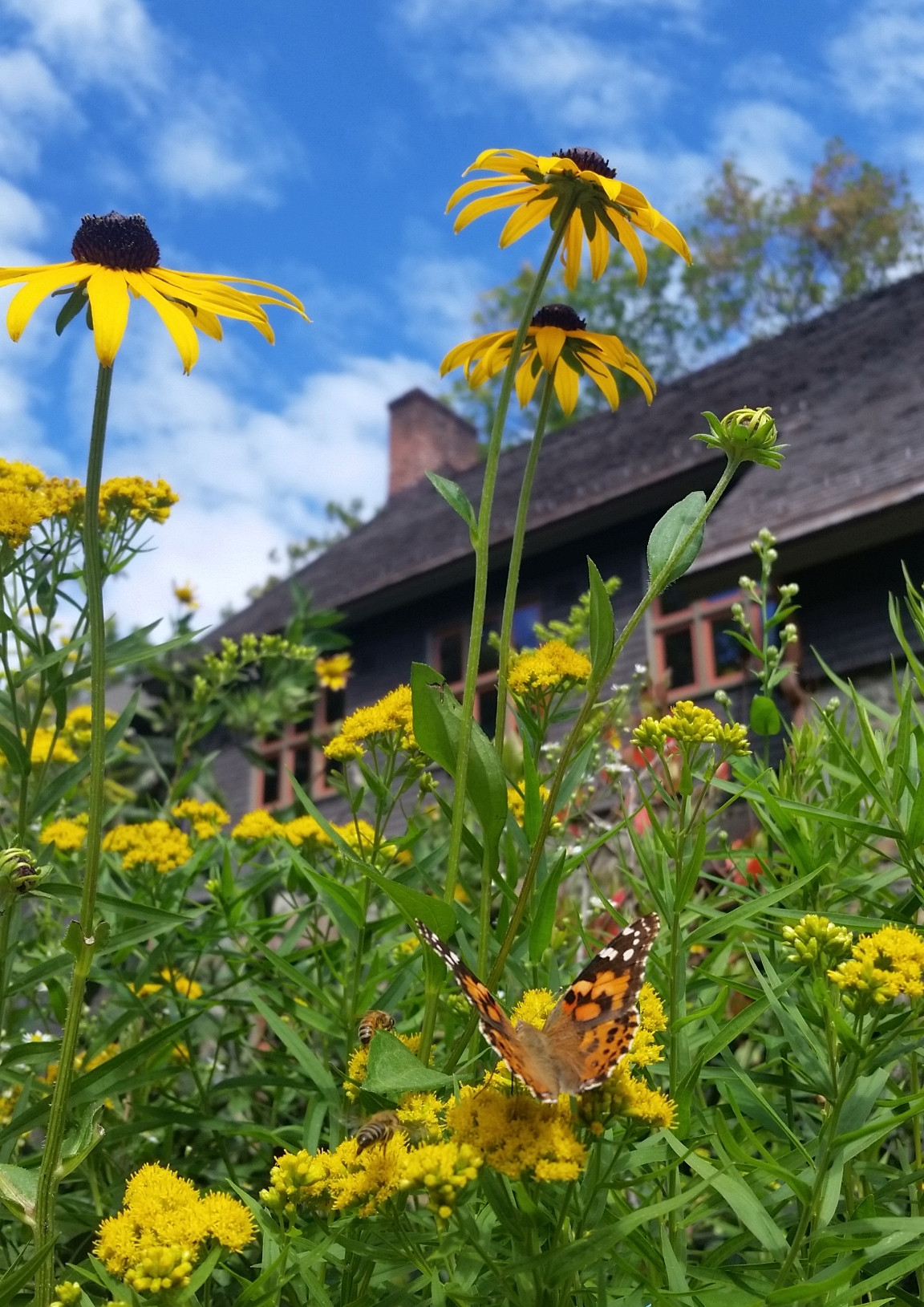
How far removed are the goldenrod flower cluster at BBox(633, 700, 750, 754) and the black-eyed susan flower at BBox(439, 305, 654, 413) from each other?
457 millimetres

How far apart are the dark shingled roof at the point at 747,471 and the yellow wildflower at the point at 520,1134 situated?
7.72 metres

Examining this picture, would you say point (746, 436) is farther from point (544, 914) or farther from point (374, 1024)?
point (374, 1024)

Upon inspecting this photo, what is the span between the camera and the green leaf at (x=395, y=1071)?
3.58 ft

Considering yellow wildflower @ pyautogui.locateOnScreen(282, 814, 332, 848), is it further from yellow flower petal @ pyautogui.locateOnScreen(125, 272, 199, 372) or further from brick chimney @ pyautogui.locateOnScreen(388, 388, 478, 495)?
brick chimney @ pyautogui.locateOnScreen(388, 388, 478, 495)

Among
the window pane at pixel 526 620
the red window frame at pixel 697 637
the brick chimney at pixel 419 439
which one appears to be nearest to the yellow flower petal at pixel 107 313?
the red window frame at pixel 697 637

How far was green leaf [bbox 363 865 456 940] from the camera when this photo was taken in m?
1.17

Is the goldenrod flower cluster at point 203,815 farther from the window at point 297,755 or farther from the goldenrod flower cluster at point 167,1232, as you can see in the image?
the window at point 297,755

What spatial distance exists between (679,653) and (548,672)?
10570 mm

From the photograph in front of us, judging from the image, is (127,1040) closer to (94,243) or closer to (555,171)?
(94,243)

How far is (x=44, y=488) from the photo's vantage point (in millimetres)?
2109

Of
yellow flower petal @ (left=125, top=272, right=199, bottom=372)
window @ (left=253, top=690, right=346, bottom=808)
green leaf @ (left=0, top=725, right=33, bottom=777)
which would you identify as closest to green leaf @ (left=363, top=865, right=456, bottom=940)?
yellow flower petal @ (left=125, top=272, right=199, bottom=372)

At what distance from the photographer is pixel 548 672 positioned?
1.62m

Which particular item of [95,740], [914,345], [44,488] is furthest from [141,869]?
[914,345]

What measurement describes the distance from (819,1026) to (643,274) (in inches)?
38.8
